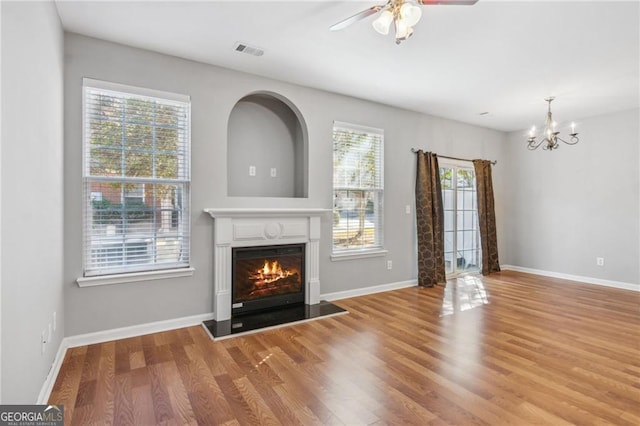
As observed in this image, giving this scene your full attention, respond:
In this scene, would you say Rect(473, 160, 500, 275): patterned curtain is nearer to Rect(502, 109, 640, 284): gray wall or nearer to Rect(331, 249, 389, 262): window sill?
Rect(502, 109, 640, 284): gray wall

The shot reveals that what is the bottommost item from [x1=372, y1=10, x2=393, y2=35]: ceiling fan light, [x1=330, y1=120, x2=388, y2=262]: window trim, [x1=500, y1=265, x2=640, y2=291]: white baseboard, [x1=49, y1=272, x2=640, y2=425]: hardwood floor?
[x1=49, y1=272, x2=640, y2=425]: hardwood floor

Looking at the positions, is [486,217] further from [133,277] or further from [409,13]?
[133,277]

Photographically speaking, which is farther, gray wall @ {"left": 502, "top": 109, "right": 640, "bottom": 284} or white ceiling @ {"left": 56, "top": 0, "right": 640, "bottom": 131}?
gray wall @ {"left": 502, "top": 109, "right": 640, "bottom": 284}

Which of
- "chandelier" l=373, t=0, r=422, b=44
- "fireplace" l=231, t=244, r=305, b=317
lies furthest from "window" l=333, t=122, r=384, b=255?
"chandelier" l=373, t=0, r=422, b=44

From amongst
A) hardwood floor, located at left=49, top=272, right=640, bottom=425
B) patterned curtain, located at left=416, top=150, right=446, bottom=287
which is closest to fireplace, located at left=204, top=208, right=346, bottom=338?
hardwood floor, located at left=49, top=272, right=640, bottom=425

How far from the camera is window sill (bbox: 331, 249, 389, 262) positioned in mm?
4496

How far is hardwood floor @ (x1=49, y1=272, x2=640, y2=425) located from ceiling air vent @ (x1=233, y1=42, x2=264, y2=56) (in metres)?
2.79

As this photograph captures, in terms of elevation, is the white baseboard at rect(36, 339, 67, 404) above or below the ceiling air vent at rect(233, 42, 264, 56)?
below

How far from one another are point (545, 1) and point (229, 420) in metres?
3.59

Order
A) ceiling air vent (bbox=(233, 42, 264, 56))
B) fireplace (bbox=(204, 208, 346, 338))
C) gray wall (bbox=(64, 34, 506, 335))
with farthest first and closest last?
1. fireplace (bbox=(204, 208, 346, 338))
2. ceiling air vent (bbox=(233, 42, 264, 56))
3. gray wall (bbox=(64, 34, 506, 335))

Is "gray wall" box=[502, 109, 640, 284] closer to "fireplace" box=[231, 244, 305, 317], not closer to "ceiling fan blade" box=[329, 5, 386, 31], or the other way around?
"fireplace" box=[231, 244, 305, 317]

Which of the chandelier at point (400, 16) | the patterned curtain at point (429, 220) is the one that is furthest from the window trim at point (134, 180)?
the patterned curtain at point (429, 220)

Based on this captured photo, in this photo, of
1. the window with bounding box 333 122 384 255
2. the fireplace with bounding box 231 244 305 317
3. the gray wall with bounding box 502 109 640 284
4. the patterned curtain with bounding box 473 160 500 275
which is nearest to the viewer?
the fireplace with bounding box 231 244 305 317

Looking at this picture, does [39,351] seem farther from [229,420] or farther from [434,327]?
[434,327]
